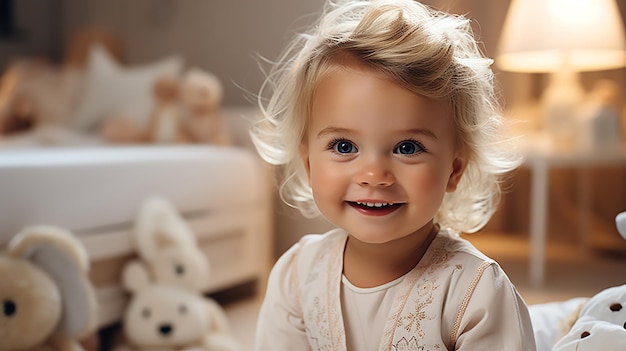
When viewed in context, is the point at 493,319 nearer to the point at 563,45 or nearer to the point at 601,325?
the point at 601,325

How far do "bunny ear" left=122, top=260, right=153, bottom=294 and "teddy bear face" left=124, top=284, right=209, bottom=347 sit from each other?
0.02m

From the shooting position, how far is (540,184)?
7.09 feet

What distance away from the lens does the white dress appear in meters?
0.74

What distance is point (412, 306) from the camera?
78cm

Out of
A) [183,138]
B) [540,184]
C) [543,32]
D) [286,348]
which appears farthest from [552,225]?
[286,348]

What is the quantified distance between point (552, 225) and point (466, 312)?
6.12 feet

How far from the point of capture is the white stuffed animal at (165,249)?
64.8 inches

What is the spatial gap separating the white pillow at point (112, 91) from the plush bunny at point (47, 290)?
1.11 meters

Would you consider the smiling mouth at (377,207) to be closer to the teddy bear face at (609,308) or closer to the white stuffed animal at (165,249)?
the teddy bear face at (609,308)

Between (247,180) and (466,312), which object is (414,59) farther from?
(247,180)

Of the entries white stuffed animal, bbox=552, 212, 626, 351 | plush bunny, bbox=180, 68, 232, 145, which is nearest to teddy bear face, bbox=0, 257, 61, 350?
white stuffed animal, bbox=552, 212, 626, 351

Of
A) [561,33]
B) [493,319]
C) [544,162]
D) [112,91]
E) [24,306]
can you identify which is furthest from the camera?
[112,91]

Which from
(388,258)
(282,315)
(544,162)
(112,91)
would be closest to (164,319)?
(282,315)

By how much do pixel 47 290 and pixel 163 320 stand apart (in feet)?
1.17
